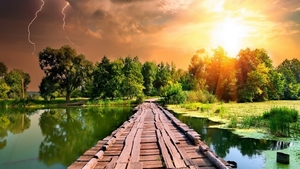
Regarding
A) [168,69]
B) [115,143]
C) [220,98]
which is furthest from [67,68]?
[115,143]

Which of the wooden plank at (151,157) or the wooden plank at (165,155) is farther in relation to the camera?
the wooden plank at (151,157)

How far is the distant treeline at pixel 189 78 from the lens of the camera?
107ft

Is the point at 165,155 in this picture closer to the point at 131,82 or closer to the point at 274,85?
the point at 274,85

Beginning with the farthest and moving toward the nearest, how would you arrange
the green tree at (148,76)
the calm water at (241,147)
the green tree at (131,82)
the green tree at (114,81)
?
the green tree at (148,76) < the green tree at (131,82) < the green tree at (114,81) < the calm water at (241,147)

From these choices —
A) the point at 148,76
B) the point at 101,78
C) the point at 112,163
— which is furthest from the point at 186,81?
the point at 112,163

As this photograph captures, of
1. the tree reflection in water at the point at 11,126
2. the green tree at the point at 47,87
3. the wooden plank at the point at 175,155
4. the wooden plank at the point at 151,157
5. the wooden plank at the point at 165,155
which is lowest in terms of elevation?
the tree reflection in water at the point at 11,126

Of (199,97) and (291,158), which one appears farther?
(199,97)

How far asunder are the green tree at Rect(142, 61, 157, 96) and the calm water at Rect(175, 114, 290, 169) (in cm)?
4319

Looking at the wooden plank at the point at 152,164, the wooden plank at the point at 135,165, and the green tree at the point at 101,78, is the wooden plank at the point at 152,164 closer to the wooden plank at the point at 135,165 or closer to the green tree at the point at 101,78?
the wooden plank at the point at 135,165

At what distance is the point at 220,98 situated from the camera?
34594mm

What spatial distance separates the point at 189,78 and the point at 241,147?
39172 mm

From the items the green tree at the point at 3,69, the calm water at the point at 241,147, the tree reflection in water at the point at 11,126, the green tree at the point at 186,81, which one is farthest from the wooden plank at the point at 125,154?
the green tree at the point at 3,69

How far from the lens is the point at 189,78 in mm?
47250

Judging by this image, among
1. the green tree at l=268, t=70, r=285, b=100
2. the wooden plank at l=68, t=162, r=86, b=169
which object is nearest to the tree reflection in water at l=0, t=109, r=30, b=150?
the wooden plank at l=68, t=162, r=86, b=169
